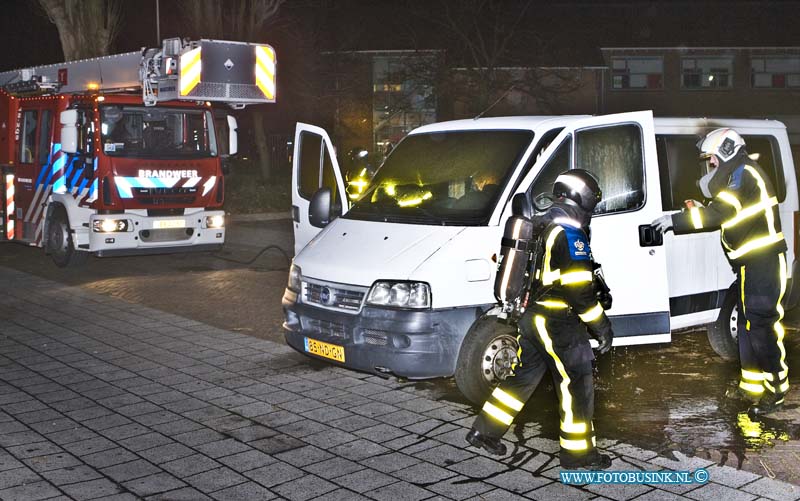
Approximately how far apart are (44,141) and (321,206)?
27.6 feet

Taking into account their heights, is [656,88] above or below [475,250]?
above

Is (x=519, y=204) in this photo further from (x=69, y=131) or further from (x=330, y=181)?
(x=69, y=131)

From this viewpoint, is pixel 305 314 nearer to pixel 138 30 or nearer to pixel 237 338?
pixel 237 338

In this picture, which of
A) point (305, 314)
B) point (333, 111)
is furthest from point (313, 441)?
point (333, 111)

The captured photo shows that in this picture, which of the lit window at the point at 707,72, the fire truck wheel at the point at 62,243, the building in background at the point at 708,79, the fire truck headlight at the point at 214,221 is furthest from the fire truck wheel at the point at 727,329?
the lit window at the point at 707,72

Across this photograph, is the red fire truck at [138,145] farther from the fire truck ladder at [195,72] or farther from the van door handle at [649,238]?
the van door handle at [649,238]

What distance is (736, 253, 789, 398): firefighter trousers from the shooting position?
678 cm

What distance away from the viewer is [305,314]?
7.45 meters

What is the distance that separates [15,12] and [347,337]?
48881 millimetres

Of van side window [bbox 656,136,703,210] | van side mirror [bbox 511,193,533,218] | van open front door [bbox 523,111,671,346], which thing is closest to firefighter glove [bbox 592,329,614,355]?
van side mirror [bbox 511,193,533,218]

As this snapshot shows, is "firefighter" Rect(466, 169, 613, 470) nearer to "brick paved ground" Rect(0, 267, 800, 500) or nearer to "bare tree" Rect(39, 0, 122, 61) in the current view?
"brick paved ground" Rect(0, 267, 800, 500)

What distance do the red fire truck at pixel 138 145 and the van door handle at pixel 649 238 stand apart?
757 cm

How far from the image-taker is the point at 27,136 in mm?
15781

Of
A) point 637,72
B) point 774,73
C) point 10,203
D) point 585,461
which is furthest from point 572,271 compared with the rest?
point 774,73
